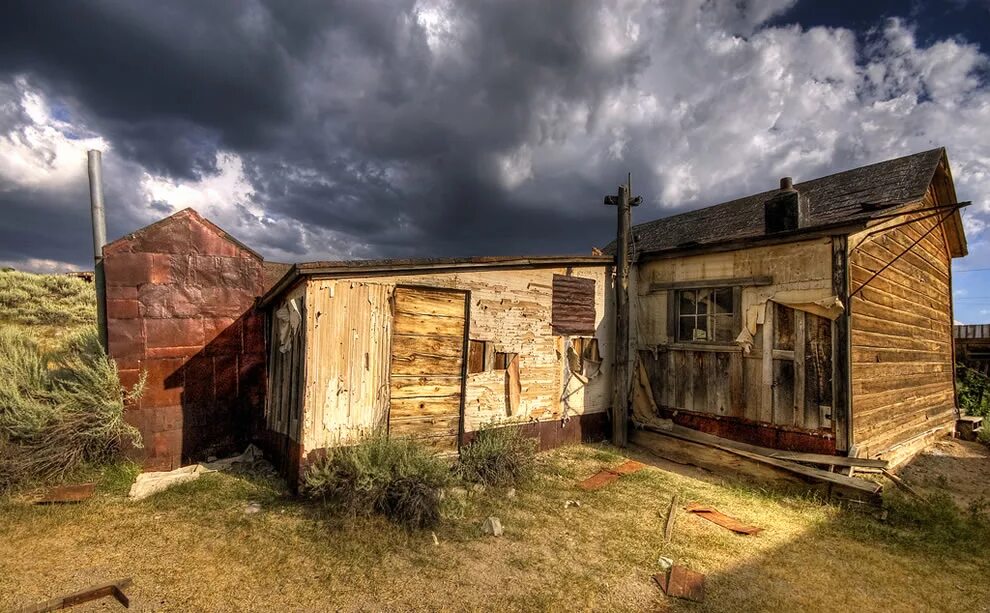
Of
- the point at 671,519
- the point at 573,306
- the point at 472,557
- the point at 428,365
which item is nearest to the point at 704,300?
the point at 573,306

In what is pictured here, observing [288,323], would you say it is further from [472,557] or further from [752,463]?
[752,463]

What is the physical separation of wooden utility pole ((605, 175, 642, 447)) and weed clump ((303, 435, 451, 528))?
426 cm

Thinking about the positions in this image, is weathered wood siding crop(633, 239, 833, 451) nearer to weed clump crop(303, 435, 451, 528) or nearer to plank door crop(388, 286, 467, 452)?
plank door crop(388, 286, 467, 452)

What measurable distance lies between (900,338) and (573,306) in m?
6.16

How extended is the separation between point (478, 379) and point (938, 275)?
11568mm

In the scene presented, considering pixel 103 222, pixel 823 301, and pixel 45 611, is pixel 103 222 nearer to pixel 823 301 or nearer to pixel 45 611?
pixel 45 611

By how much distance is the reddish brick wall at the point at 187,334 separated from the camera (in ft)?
22.3

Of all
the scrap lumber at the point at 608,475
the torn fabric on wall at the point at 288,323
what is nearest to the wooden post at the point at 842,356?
the scrap lumber at the point at 608,475

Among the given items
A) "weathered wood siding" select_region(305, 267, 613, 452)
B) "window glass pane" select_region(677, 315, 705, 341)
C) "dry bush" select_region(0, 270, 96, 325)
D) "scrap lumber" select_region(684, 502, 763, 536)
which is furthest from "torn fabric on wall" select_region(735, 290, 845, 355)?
"dry bush" select_region(0, 270, 96, 325)

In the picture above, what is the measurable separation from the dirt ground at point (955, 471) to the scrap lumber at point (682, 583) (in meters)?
4.80

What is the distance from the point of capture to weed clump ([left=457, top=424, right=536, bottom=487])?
622 cm

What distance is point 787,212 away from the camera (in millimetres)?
7258

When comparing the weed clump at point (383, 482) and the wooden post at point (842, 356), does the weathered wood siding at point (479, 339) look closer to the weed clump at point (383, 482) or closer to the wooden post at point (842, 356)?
the weed clump at point (383, 482)

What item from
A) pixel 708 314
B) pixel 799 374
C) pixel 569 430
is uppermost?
pixel 708 314
